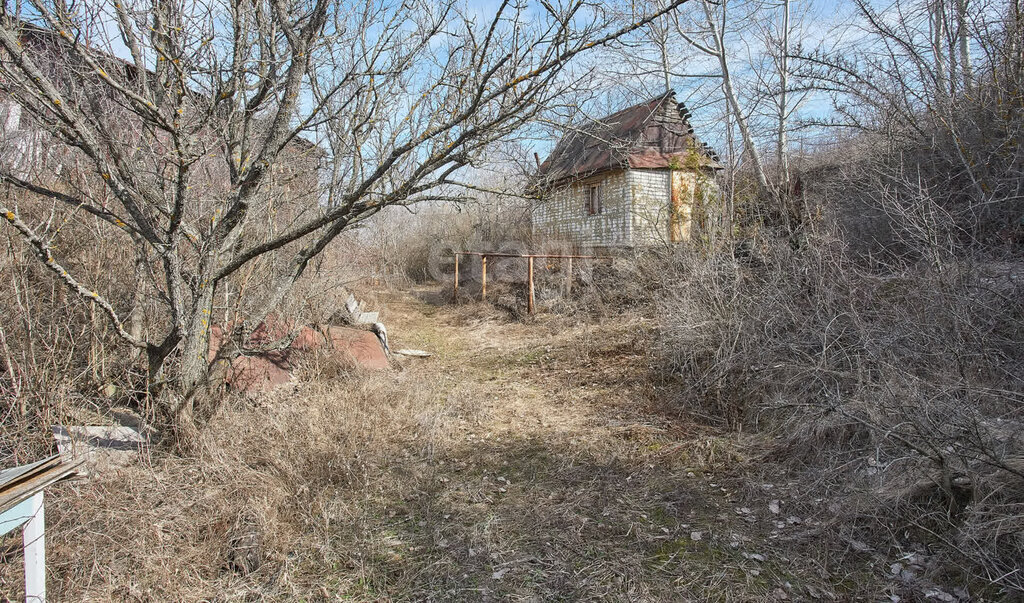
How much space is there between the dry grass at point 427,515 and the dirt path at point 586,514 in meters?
0.01

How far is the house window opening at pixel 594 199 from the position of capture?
1645cm

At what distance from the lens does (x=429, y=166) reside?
3.39 m

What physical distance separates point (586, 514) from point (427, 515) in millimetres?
1008

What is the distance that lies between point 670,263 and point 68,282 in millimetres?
5930

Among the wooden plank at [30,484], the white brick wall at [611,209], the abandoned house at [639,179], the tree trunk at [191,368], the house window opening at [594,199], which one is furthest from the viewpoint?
the house window opening at [594,199]

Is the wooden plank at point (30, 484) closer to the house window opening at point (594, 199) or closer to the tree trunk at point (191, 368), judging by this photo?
the tree trunk at point (191, 368)

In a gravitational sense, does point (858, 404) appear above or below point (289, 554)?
above

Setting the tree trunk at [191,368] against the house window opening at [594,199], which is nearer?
the tree trunk at [191,368]

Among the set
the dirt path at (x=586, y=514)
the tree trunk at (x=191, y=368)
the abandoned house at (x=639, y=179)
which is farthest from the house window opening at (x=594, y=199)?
the tree trunk at (x=191, y=368)

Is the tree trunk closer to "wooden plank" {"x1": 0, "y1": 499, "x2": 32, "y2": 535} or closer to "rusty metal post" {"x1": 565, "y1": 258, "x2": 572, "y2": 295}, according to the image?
"wooden plank" {"x1": 0, "y1": 499, "x2": 32, "y2": 535}

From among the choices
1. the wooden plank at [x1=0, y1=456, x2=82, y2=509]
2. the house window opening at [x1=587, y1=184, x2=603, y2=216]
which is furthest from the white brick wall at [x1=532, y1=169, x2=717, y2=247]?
the wooden plank at [x1=0, y1=456, x2=82, y2=509]

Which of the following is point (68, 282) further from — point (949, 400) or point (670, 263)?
point (670, 263)

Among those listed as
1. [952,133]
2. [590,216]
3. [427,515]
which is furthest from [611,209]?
[427,515]

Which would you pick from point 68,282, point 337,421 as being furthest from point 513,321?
point 68,282
